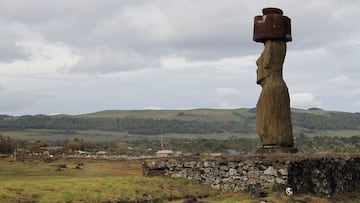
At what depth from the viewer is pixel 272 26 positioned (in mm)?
21312

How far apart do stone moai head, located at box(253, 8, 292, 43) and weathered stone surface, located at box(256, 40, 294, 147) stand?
256 millimetres

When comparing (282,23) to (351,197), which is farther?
(282,23)

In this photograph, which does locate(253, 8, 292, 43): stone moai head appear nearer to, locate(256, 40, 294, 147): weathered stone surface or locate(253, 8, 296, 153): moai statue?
locate(253, 8, 296, 153): moai statue

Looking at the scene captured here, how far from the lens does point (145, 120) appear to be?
19325cm

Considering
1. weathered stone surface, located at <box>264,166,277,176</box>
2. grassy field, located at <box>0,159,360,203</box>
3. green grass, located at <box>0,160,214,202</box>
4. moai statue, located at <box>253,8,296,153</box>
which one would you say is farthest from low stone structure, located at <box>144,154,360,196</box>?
moai statue, located at <box>253,8,296,153</box>

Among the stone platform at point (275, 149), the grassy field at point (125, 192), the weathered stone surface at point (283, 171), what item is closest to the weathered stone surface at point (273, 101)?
the stone platform at point (275, 149)

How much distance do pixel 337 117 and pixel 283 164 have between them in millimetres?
187146

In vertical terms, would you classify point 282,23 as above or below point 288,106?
above

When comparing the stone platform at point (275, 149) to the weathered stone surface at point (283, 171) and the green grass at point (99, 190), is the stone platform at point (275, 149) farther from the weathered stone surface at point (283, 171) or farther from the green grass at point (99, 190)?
the green grass at point (99, 190)

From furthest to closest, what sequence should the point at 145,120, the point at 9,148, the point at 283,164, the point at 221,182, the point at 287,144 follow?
the point at 145,120 < the point at 9,148 < the point at 287,144 < the point at 221,182 < the point at 283,164

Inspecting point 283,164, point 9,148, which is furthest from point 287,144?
point 9,148

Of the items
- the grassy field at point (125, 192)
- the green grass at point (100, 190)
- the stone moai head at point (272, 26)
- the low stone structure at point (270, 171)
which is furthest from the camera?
the stone moai head at point (272, 26)

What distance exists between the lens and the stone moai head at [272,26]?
2128cm

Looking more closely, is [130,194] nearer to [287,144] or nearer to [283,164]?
[283,164]
